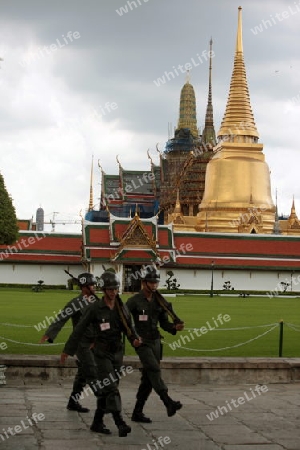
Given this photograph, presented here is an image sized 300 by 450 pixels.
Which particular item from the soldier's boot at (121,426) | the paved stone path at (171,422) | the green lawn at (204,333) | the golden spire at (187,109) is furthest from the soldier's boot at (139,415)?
the golden spire at (187,109)

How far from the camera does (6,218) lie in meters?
39.5

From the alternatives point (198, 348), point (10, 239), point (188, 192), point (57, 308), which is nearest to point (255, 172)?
point (188, 192)

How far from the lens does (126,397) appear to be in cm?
1339

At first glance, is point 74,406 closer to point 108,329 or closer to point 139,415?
point 139,415

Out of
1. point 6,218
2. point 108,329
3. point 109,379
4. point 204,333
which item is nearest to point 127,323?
point 108,329

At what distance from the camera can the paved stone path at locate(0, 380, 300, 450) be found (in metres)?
9.62

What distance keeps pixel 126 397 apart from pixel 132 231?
41.9 m

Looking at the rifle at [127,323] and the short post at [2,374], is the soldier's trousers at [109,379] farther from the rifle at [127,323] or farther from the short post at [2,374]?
the short post at [2,374]

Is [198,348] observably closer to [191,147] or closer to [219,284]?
[219,284]

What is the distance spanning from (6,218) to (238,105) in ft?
121

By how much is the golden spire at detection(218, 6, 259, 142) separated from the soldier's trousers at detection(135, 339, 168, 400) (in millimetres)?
61732

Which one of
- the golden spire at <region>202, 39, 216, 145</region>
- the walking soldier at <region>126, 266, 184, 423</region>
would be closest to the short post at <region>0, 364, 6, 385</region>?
the walking soldier at <region>126, 266, 184, 423</region>

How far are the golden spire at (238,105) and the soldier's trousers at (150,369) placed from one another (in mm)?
61732

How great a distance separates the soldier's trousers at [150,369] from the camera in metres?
11.1
